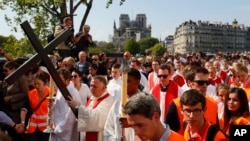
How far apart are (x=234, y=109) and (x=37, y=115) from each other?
340 cm

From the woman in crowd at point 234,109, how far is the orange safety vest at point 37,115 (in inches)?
124

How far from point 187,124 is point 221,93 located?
257 cm

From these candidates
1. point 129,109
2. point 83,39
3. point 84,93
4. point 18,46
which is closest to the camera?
point 129,109

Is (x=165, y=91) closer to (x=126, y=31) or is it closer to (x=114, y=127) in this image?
(x=114, y=127)

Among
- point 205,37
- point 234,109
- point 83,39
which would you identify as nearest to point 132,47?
point 205,37

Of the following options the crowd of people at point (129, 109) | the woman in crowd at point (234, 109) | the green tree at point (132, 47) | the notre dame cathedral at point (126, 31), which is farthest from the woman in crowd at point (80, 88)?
the notre dame cathedral at point (126, 31)

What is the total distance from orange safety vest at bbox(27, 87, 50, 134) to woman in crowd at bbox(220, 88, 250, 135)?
3141 mm

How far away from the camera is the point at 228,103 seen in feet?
16.5

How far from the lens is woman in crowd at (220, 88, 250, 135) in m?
4.85

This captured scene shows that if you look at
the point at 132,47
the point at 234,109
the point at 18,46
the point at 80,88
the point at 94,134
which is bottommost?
the point at 94,134

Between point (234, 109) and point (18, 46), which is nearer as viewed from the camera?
point (234, 109)

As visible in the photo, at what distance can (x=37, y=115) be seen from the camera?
23.0ft

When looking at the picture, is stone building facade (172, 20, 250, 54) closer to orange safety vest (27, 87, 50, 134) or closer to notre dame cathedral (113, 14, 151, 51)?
notre dame cathedral (113, 14, 151, 51)

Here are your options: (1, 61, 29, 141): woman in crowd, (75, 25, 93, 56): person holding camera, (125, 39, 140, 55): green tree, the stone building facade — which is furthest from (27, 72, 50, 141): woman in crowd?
the stone building facade
